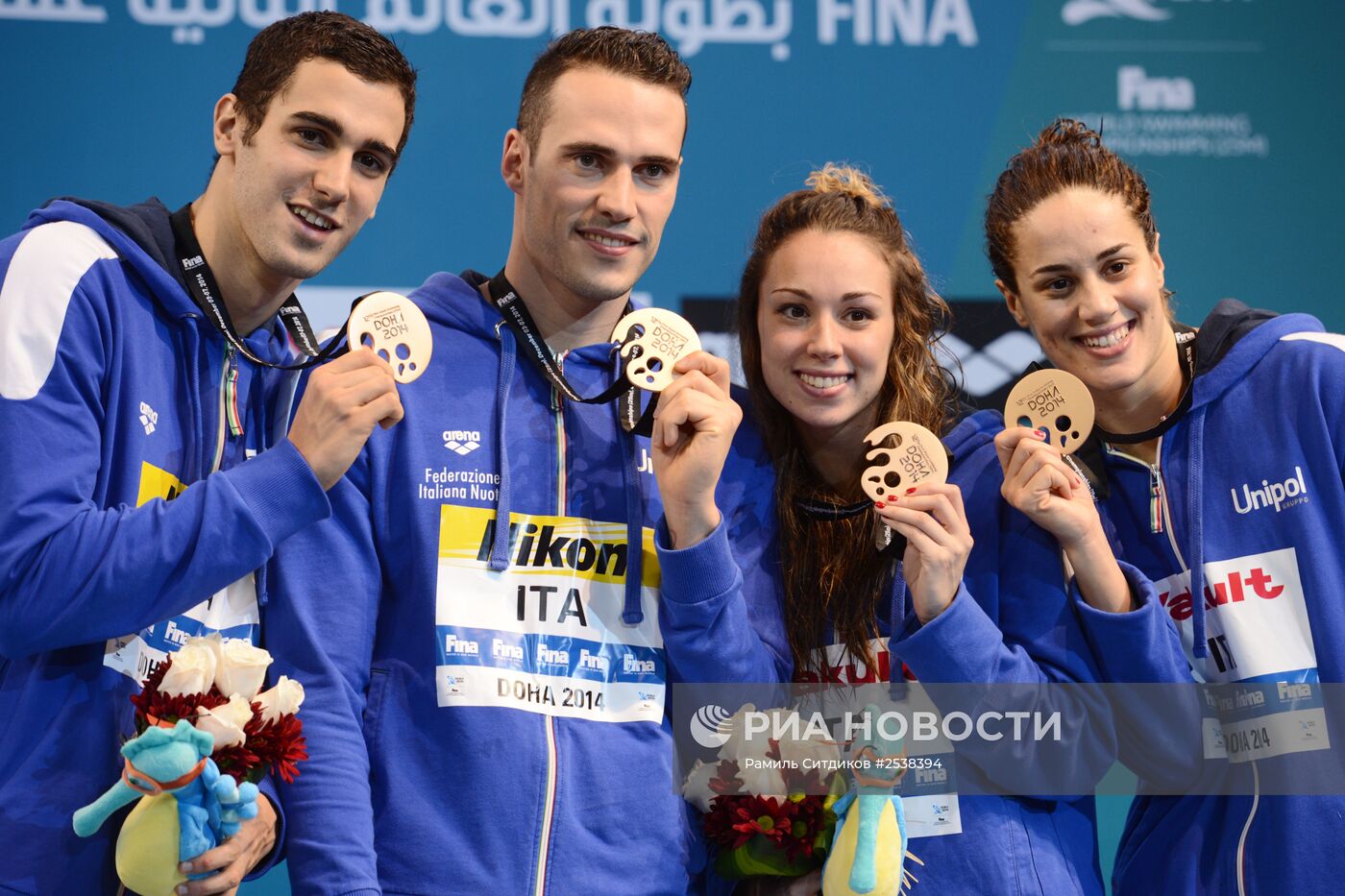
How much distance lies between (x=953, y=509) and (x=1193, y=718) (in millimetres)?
510

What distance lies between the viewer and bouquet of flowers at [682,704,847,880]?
78.7 inches

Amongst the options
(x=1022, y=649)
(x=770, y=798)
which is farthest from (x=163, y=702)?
(x=1022, y=649)

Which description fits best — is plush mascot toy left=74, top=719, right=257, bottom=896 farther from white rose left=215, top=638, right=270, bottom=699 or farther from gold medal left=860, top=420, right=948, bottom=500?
gold medal left=860, top=420, right=948, bottom=500

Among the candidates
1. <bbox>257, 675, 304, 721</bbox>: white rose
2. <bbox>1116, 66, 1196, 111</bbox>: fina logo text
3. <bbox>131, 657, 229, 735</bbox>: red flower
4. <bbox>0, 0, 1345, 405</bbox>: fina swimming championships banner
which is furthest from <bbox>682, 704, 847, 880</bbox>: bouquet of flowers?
<bbox>1116, 66, 1196, 111</bbox>: fina logo text

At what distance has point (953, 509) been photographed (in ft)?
6.61

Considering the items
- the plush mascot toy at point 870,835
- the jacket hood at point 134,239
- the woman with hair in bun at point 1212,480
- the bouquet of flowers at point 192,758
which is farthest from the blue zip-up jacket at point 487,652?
the woman with hair in bun at point 1212,480

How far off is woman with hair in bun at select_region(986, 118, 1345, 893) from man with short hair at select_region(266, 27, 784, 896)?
2.01 ft

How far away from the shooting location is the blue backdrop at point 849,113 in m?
3.44

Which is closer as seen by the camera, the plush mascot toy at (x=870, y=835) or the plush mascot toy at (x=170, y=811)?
the plush mascot toy at (x=170, y=811)

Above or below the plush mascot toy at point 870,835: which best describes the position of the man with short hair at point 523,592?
above

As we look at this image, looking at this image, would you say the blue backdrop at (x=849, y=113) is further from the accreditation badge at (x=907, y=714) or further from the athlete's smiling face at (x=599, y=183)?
the accreditation badge at (x=907, y=714)

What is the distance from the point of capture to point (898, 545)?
2.13 metres

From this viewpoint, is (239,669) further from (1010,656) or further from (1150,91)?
(1150,91)

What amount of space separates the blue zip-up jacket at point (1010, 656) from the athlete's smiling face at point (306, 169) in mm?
757
